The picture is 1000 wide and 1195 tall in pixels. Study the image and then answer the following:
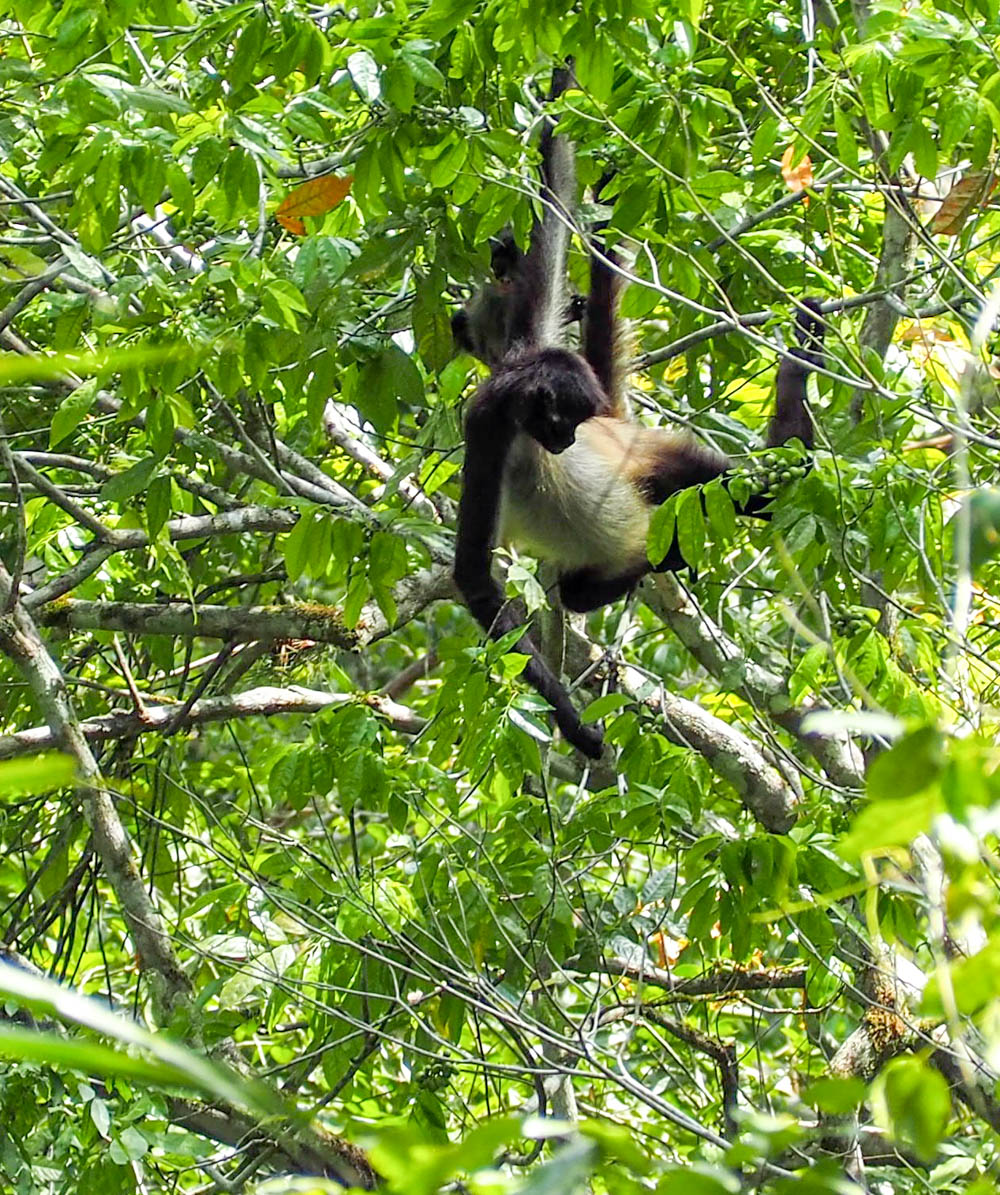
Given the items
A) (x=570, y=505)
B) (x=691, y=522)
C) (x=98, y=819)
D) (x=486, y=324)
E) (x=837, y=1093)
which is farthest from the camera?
(x=570, y=505)

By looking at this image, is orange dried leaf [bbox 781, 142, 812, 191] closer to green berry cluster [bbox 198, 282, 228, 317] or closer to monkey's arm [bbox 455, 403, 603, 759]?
monkey's arm [bbox 455, 403, 603, 759]

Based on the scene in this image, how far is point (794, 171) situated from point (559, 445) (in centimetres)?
125

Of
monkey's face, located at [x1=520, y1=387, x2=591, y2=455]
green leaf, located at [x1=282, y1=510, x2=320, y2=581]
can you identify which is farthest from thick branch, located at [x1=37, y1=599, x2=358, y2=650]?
monkey's face, located at [x1=520, y1=387, x2=591, y2=455]

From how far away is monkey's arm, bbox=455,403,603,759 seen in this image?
13.3 ft

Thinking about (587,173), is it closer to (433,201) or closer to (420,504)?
(433,201)

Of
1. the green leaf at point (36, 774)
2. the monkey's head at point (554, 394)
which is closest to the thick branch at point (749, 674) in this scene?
the monkey's head at point (554, 394)

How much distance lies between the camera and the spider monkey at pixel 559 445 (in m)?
4.14

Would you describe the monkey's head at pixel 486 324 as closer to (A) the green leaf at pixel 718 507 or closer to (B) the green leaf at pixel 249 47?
(B) the green leaf at pixel 249 47

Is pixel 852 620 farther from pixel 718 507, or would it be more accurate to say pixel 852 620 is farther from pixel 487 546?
pixel 487 546

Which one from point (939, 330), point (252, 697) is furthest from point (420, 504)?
point (939, 330)

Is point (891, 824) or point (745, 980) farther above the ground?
point (891, 824)

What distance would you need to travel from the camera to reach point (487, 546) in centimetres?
431

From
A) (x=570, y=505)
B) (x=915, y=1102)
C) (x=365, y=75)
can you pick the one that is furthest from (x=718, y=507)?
(x=570, y=505)

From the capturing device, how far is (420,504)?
14.8ft
